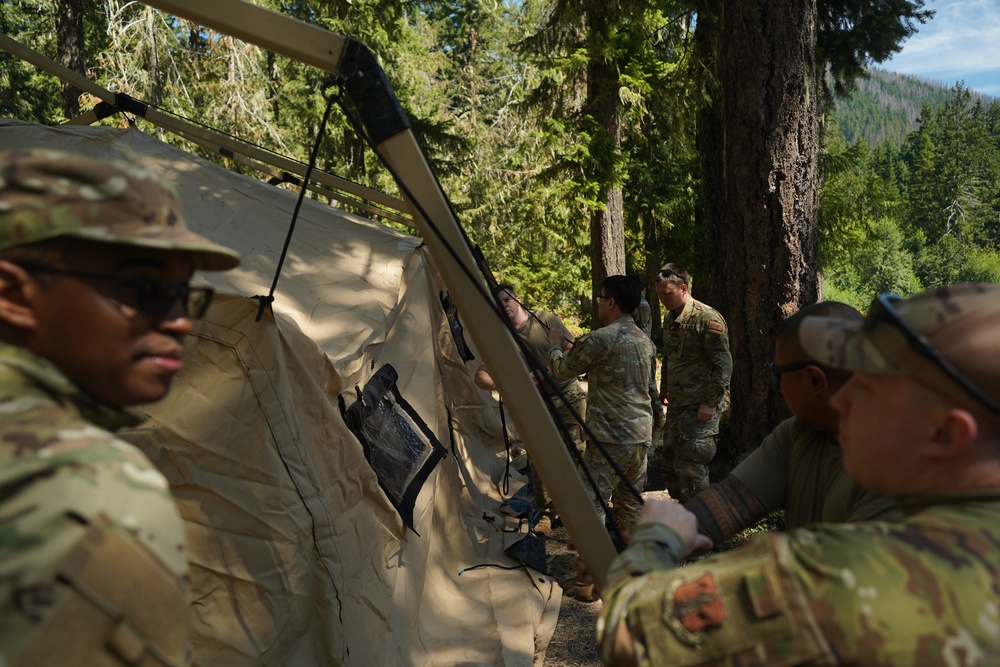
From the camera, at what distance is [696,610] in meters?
1.26

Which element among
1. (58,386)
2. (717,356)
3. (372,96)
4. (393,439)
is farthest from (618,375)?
(58,386)

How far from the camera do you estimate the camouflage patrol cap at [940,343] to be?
1.25 metres

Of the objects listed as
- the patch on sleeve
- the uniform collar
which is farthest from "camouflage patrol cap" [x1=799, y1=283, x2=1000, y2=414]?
the uniform collar

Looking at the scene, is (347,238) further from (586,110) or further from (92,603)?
(586,110)

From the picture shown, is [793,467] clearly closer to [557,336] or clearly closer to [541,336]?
[557,336]

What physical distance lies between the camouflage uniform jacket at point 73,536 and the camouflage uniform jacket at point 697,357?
5338 millimetres

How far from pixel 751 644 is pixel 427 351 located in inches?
172

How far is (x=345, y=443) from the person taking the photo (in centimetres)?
372

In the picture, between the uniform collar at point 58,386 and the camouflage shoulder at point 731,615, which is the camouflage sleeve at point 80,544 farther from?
the camouflage shoulder at point 731,615

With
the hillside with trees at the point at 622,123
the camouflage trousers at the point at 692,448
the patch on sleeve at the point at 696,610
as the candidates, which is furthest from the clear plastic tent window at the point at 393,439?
the patch on sleeve at the point at 696,610

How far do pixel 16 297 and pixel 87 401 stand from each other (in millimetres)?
196

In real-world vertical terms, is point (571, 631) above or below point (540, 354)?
below

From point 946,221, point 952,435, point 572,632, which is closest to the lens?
point 952,435

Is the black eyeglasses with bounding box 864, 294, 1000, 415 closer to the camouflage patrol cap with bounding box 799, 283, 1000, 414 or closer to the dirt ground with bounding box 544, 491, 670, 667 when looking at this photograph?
the camouflage patrol cap with bounding box 799, 283, 1000, 414
